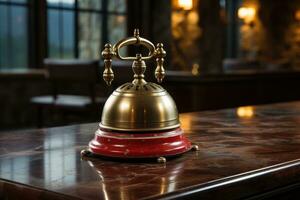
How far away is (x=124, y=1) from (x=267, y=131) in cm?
776

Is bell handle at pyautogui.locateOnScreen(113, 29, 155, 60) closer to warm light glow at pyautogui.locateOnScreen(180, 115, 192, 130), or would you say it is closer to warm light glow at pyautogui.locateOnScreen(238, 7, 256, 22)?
warm light glow at pyautogui.locateOnScreen(180, 115, 192, 130)

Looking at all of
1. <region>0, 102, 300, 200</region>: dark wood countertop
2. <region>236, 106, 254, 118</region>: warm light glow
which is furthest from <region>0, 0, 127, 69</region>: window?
<region>0, 102, 300, 200</region>: dark wood countertop

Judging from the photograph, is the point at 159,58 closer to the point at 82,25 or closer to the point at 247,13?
the point at 82,25

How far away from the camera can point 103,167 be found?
52.4 inches

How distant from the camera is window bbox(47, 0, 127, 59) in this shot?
833 centimetres

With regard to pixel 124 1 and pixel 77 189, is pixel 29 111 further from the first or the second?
pixel 77 189

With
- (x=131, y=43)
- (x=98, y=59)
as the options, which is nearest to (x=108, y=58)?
(x=131, y=43)

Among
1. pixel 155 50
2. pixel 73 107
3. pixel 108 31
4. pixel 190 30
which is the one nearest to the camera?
pixel 155 50

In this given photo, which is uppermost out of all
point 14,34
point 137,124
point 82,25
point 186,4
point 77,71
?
point 186,4

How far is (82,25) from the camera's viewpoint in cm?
877

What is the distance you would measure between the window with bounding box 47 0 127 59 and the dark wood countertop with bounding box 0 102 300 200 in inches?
260

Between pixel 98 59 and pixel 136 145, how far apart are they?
7.47m

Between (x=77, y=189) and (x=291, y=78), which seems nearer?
(x=77, y=189)

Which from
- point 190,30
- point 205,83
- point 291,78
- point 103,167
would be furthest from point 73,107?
point 103,167
